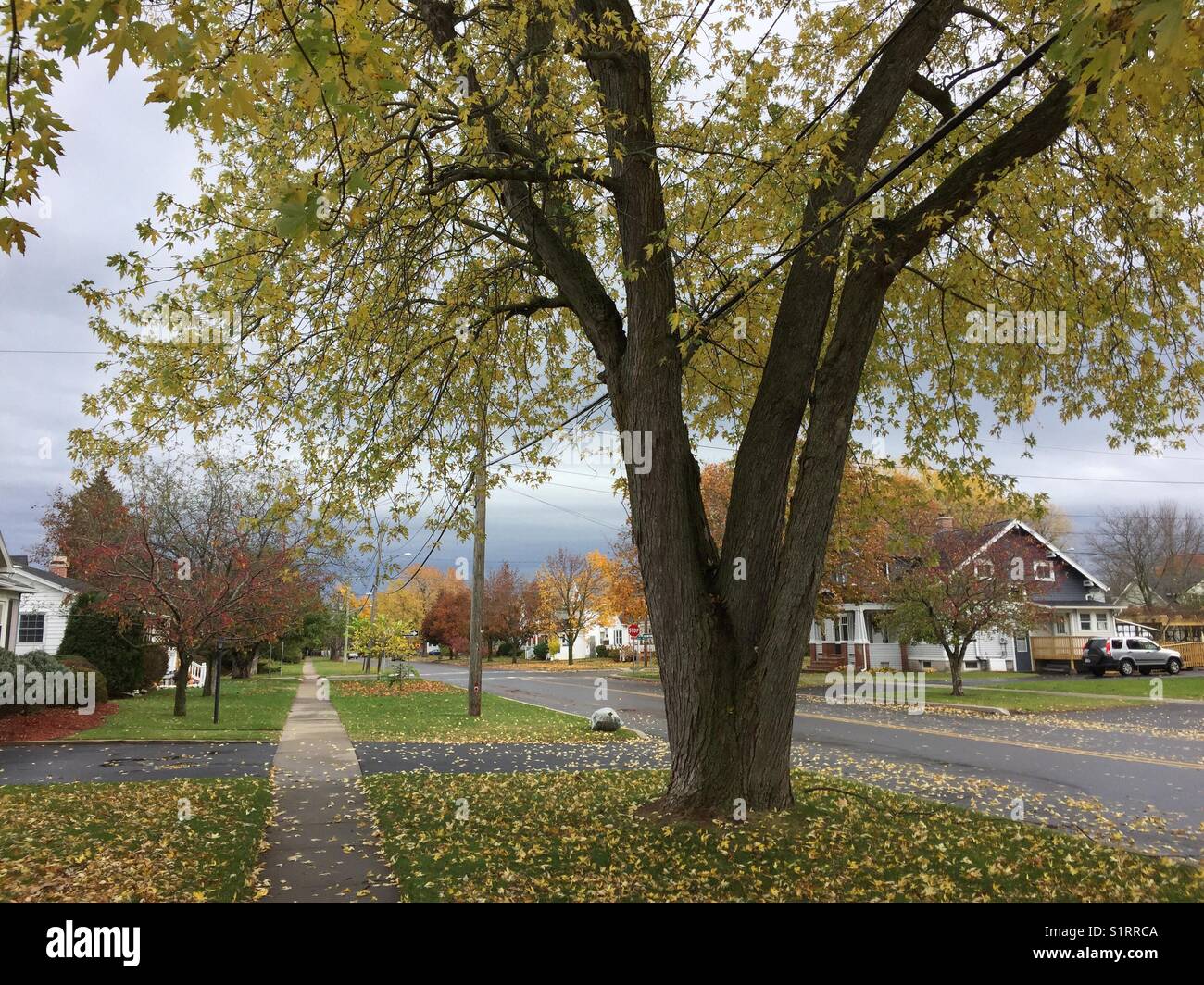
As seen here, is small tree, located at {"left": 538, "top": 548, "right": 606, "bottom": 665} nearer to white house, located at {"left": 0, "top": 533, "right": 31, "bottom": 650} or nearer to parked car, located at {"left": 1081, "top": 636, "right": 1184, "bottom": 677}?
parked car, located at {"left": 1081, "top": 636, "right": 1184, "bottom": 677}

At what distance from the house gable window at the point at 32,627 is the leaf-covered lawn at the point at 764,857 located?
28742 millimetres

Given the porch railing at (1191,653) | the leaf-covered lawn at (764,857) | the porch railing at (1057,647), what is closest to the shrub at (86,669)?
the leaf-covered lawn at (764,857)

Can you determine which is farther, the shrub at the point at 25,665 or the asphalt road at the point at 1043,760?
the shrub at the point at 25,665

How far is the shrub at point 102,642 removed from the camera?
22156 millimetres

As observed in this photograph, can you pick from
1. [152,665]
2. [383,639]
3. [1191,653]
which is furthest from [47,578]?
[1191,653]

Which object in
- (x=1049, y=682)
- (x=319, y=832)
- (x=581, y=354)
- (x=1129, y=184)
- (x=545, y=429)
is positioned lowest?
(x=1049, y=682)

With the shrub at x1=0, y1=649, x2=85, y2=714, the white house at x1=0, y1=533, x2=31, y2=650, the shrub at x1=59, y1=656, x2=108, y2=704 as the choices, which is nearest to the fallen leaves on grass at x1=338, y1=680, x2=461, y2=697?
the shrub at x1=59, y1=656, x2=108, y2=704

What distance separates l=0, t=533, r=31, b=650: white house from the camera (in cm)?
2256

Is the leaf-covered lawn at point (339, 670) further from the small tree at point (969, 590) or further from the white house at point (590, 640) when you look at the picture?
the small tree at point (969, 590)

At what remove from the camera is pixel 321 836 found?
7.27 meters
